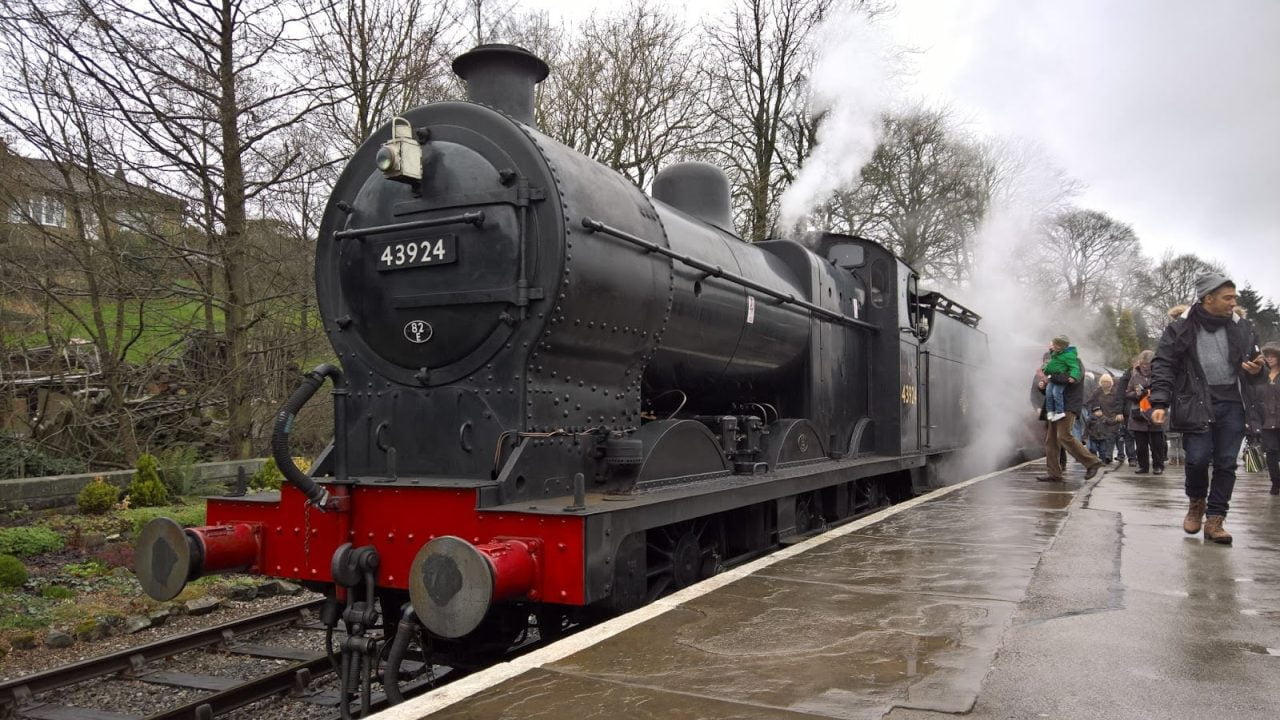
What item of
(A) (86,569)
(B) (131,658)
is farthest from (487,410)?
(A) (86,569)

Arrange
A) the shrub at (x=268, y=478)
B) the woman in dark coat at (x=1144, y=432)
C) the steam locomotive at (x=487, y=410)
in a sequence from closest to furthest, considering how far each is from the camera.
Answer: the steam locomotive at (x=487, y=410), the shrub at (x=268, y=478), the woman in dark coat at (x=1144, y=432)

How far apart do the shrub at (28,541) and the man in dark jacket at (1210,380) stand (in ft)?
30.5

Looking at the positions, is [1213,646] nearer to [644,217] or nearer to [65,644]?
[644,217]

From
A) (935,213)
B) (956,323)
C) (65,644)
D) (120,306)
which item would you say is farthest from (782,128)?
(65,644)

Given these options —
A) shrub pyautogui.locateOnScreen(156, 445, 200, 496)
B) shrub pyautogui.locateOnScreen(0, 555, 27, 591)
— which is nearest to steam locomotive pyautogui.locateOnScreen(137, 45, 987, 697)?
shrub pyautogui.locateOnScreen(0, 555, 27, 591)

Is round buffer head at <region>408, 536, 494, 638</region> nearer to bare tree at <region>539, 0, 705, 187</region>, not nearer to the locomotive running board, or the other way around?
the locomotive running board

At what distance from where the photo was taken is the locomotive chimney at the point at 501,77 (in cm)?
490

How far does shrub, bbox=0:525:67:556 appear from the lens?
7.89m

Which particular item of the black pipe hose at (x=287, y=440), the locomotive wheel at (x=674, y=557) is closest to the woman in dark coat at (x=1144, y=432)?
the locomotive wheel at (x=674, y=557)

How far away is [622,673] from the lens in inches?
117

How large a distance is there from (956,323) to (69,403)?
1196 centimetres

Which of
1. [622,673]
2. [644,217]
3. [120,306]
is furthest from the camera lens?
[120,306]

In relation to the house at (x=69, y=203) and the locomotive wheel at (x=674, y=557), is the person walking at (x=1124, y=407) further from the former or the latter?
the house at (x=69, y=203)

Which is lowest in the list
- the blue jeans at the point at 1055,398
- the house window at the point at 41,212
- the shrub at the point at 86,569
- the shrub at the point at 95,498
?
the shrub at the point at 86,569
